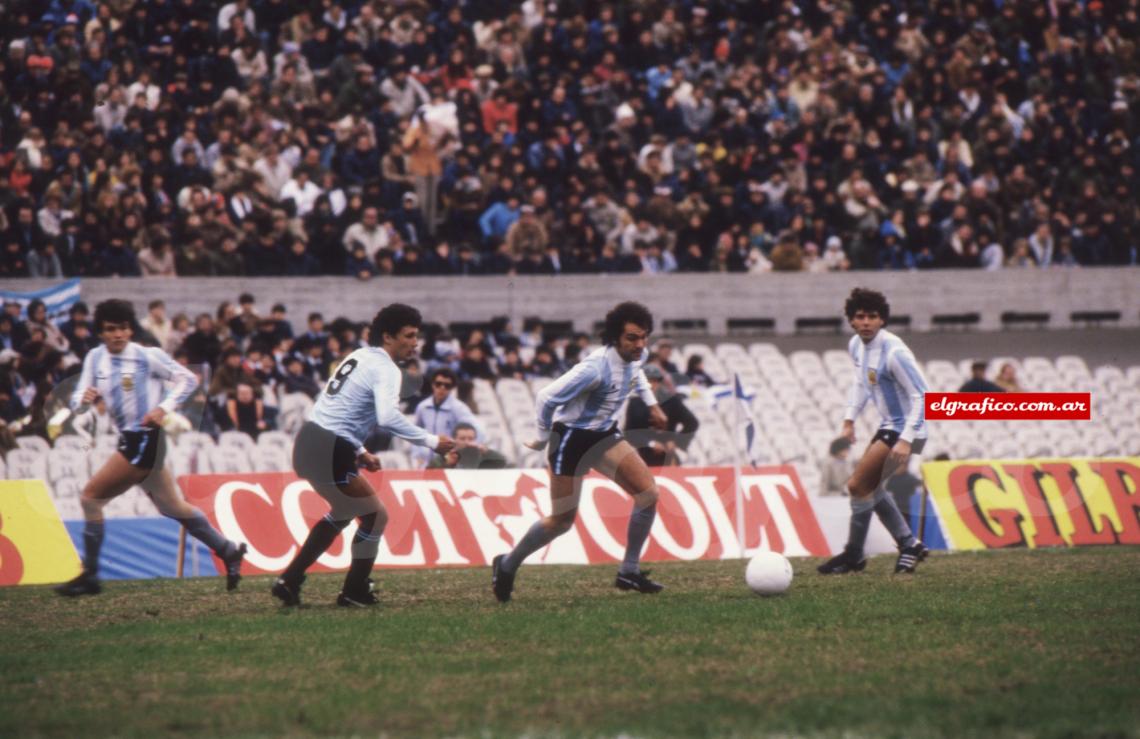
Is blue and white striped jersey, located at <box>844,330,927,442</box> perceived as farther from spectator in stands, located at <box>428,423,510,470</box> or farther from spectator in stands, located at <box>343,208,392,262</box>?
spectator in stands, located at <box>343,208,392,262</box>

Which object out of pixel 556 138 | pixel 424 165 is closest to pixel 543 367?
pixel 424 165

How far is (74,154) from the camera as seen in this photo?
76.7 ft

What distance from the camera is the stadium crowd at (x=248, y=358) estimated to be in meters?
18.9

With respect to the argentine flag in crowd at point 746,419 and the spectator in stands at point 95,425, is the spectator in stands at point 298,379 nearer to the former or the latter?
the spectator in stands at point 95,425

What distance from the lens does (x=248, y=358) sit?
824 inches

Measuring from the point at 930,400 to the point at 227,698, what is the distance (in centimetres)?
1646

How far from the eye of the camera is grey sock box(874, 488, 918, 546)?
1346 cm

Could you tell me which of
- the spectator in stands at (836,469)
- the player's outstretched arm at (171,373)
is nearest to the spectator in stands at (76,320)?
the player's outstretched arm at (171,373)

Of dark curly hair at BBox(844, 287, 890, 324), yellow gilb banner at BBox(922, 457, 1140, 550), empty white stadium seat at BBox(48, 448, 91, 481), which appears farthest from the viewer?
yellow gilb banner at BBox(922, 457, 1140, 550)

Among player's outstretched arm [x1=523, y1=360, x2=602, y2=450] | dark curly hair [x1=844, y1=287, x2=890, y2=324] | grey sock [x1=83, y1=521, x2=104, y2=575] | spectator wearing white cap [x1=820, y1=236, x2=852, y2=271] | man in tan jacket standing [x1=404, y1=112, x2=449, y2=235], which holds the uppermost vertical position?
man in tan jacket standing [x1=404, y1=112, x2=449, y2=235]

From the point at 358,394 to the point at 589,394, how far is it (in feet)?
5.90

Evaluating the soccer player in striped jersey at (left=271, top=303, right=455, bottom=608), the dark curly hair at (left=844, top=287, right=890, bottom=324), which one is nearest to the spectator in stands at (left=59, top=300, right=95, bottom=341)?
the soccer player in striped jersey at (left=271, top=303, right=455, bottom=608)

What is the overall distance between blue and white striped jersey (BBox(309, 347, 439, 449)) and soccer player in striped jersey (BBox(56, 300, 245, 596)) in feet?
5.74

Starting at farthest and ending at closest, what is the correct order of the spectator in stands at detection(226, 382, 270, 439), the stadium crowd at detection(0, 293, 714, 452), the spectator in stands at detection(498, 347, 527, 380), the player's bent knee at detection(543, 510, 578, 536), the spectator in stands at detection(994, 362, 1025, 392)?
1. the spectator in stands at detection(498, 347, 527, 380)
2. the spectator in stands at detection(994, 362, 1025, 392)
3. the spectator in stands at detection(226, 382, 270, 439)
4. the stadium crowd at detection(0, 293, 714, 452)
5. the player's bent knee at detection(543, 510, 578, 536)
